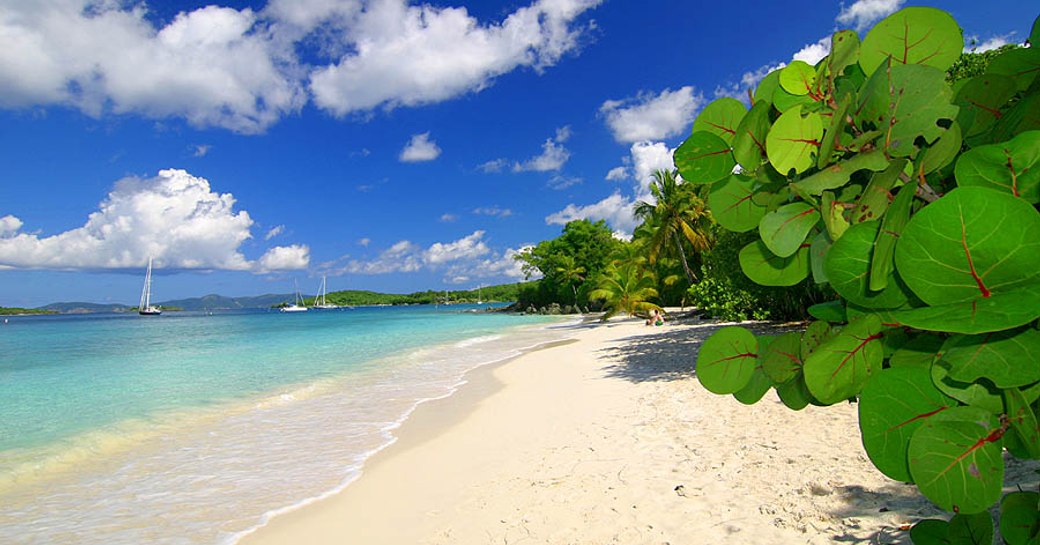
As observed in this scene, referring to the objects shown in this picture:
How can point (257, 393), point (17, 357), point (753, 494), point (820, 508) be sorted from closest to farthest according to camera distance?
point (820, 508), point (753, 494), point (257, 393), point (17, 357)

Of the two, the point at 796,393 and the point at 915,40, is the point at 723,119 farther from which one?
the point at 796,393

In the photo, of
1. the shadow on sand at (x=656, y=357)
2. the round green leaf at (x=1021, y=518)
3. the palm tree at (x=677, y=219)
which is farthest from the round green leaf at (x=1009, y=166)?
the palm tree at (x=677, y=219)

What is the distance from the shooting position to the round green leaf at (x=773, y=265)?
1.95 feet

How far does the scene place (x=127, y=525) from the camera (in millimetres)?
5039

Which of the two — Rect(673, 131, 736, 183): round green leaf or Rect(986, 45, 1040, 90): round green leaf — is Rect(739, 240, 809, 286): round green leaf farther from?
Rect(986, 45, 1040, 90): round green leaf

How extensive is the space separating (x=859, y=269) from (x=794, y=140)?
0.15 m

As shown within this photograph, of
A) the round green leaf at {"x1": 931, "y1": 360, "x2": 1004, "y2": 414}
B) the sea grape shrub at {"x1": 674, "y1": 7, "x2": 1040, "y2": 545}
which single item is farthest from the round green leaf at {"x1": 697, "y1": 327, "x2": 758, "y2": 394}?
the round green leaf at {"x1": 931, "y1": 360, "x2": 1004, "y2": 414}

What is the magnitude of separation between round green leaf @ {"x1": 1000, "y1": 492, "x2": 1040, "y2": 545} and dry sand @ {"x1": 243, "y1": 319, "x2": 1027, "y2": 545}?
10.5 feet

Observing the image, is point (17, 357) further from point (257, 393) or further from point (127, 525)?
point (127, 525)

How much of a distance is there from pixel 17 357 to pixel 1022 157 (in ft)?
113

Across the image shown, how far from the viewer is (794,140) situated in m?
0.52

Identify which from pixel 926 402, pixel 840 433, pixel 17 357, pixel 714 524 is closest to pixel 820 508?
pixel 714 524

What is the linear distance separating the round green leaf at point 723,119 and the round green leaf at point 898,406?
12.2 inches

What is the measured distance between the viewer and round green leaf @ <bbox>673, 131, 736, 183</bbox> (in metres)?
0.60
